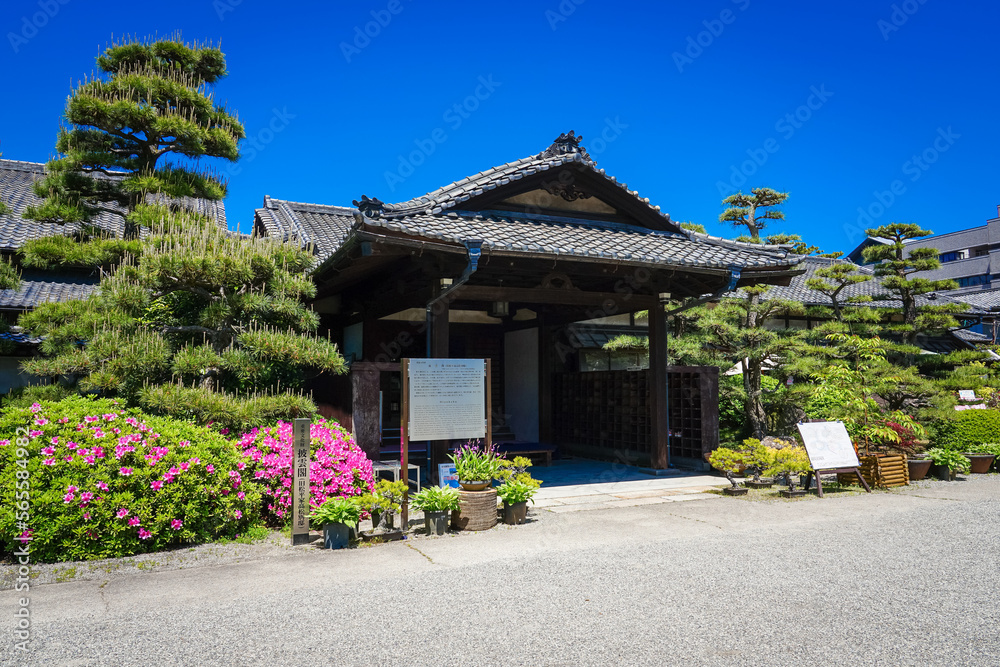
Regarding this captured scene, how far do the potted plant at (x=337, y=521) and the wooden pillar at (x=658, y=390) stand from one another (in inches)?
233

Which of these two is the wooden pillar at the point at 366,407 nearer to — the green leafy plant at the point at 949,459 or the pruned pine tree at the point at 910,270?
the green leafy plant at the point at 949,459

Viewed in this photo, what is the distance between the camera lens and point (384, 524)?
6.54 meters

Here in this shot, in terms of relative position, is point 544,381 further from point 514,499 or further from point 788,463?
point 514,499

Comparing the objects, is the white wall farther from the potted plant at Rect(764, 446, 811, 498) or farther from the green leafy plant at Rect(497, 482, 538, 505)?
the green leafy plant at Rect(497, 482, 538, 505)

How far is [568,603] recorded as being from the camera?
4.22 meters

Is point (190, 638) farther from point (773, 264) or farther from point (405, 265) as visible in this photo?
point (773, 264)

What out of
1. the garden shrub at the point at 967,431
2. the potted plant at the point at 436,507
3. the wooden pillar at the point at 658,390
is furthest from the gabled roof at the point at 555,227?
the garden shrub at the point at 967,431

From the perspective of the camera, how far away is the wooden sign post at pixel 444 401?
6672 mm

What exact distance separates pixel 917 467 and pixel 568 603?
8416 mm

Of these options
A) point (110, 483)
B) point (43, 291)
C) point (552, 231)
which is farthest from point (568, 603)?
point (43, 291)

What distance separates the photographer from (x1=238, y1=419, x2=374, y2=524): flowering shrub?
6344 mm

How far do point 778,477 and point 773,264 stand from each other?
128 inches

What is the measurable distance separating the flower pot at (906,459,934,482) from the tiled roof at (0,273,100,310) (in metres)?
12.7

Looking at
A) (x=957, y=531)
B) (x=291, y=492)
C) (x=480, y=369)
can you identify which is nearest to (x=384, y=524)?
(x=291, y=492)
